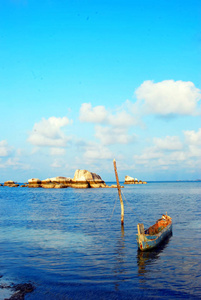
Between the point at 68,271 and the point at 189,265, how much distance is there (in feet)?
21.9

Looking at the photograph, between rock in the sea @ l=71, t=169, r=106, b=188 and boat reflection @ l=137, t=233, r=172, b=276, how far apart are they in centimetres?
9568

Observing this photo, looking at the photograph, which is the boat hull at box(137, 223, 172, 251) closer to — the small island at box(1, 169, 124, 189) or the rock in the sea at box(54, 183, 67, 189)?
the small island at box(1, 169, 124, 189)

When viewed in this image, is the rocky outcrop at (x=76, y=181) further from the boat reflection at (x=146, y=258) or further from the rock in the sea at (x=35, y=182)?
the boat reflection at (x=146, y=258)

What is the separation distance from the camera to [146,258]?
16.4m

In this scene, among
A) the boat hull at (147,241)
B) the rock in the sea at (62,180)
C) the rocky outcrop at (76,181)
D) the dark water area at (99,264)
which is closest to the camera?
the dark water area at (99,264)

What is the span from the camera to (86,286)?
12039 mm

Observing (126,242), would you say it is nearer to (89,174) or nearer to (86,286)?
(86,286)

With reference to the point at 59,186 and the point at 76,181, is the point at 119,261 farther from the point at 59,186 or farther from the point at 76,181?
the point at 59,186

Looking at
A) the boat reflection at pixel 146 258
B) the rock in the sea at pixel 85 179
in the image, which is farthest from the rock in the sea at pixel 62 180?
the boat reflection at pixel 146 258

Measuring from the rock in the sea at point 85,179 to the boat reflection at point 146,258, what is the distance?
314ft

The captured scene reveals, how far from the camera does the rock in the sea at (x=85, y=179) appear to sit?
376 ft

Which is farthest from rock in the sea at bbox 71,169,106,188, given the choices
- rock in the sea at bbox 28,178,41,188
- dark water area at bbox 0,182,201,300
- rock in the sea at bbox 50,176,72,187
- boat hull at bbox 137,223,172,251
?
boat hull at bbox 137,223,172,251

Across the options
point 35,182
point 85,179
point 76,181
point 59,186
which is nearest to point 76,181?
point 76,181

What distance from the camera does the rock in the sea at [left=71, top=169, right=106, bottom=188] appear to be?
11462 cm
